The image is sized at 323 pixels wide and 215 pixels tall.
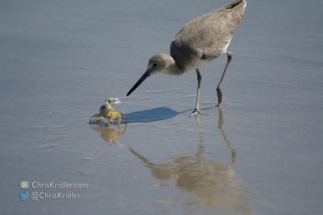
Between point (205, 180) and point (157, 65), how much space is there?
7.44ft

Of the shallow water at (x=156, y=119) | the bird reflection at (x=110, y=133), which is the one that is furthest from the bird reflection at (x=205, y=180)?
the bird reflection at (x=110, y=133)

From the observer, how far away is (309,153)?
529cm

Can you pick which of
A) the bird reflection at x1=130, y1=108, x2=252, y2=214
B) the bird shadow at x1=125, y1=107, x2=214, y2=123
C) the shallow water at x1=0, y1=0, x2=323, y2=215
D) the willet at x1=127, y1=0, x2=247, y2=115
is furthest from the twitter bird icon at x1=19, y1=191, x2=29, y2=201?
the willet at x1=127, y1=0, x2=247, y2=115

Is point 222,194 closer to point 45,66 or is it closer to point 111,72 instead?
point 111,72

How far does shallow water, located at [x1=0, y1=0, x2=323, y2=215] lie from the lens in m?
4.45

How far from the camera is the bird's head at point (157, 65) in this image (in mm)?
6608

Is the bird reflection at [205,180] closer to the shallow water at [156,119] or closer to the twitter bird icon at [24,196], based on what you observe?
the shallow water at [156,119]

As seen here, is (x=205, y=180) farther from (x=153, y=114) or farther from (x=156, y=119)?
(x=153, y=114)

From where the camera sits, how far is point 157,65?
21.8 ft

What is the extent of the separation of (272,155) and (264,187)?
2.47ft

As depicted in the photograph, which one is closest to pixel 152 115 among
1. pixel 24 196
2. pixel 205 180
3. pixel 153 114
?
pixel 153 114

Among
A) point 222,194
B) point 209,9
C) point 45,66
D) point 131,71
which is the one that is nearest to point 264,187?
point 222,194

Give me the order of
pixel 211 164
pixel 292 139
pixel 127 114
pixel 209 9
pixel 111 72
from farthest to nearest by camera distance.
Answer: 1. pixel 209 9
2. pixel 111 72
3. pixel 127 114
4. pixel 292 139
5. pixel 211 164

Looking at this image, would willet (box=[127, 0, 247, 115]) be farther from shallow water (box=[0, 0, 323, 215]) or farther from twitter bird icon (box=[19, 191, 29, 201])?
twitter bird icon (box=[19, 191, 29, 201])
